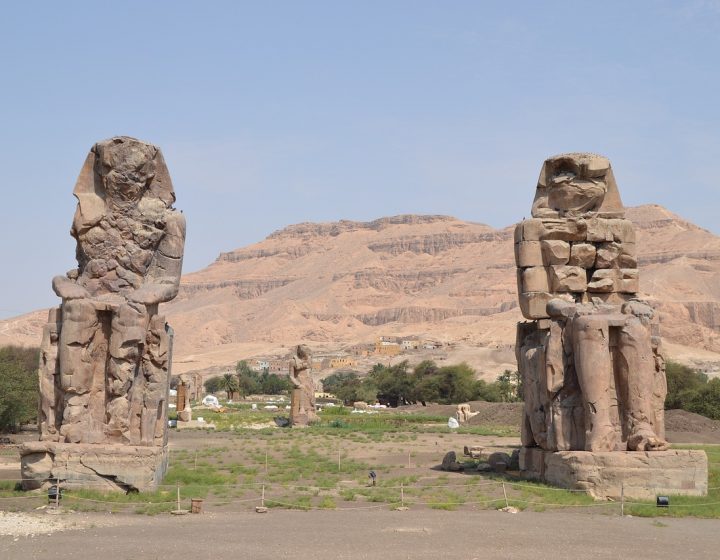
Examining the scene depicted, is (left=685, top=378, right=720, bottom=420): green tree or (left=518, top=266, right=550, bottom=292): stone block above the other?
(left=518, top=266, right=550, bottom=292): stone block

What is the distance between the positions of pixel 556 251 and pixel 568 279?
448 mm

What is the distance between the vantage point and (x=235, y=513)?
420 inches

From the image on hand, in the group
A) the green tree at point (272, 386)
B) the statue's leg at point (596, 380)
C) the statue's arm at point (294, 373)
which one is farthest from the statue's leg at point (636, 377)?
the green tree at point (272, 386)

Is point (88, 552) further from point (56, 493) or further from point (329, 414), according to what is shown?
point (329, 414)

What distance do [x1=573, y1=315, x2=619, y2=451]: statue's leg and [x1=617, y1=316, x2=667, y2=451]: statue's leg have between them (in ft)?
0.74

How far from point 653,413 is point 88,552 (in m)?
7.70

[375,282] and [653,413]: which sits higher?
[375,282]

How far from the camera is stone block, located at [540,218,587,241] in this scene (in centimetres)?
1368

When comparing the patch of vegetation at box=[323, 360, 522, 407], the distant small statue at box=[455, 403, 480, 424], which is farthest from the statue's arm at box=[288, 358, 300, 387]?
the patch of vegetation at box=[323, 360, 522, 407]

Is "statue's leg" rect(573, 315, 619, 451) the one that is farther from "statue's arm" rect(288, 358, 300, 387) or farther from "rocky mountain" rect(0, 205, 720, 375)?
"rocky mountain" rect(0, 205, 720, 375)

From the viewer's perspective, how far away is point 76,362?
11.6 m

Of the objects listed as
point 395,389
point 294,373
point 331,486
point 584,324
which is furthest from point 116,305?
point 395,389

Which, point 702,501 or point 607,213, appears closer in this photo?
point 702,501

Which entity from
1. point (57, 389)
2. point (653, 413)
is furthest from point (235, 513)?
point (653, 413)
